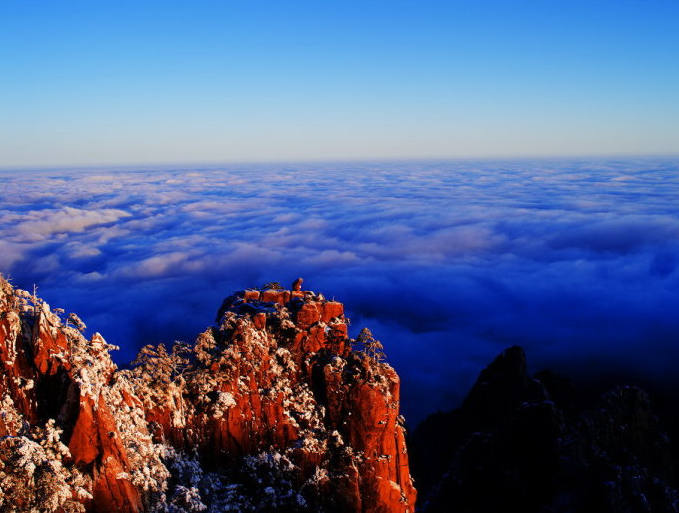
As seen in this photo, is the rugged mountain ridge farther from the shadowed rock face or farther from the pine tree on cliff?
the shadowed rock face

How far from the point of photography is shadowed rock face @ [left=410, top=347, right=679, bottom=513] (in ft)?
116

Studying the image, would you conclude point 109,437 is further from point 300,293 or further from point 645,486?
point 645,486

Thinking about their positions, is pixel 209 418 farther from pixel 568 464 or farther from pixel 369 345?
pixel 568 464

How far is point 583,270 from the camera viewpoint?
158m

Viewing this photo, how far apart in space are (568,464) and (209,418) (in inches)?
1265

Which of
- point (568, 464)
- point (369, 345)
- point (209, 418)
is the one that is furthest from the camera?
point (568, 464)

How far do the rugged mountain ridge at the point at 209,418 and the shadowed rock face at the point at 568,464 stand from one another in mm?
20289

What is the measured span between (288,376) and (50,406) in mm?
11047

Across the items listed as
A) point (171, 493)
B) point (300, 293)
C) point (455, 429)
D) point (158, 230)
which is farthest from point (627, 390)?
point (158, 230)

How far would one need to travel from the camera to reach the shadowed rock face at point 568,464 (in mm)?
35281

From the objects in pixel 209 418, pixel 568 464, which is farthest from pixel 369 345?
pixel 568 464

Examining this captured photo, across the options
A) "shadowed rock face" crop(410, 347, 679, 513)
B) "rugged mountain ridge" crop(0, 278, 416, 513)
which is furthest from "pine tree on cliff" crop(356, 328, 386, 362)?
"shadowed rock face" crop(410, 347, 679, 513)

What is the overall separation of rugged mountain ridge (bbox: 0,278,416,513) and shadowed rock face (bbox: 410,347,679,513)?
20.3 m

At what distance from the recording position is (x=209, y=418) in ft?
72.4
